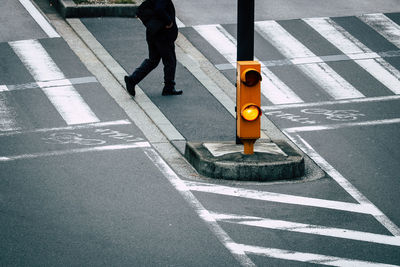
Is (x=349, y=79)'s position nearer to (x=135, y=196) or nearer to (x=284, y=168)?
(x=284, y=168)

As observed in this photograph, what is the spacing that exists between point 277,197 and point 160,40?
14.9 ft

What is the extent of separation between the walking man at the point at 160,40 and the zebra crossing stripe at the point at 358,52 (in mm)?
A: 3522

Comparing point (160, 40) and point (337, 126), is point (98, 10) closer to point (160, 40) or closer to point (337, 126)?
point (160, 40)

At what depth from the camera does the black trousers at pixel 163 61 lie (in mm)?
13570

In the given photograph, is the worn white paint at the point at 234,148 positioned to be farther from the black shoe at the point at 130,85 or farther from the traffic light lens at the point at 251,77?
the black shoe at the point at 130,85

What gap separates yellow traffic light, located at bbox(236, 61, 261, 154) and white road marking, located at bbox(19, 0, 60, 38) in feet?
25.1

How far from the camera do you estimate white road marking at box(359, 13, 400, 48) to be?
17053 millimetres

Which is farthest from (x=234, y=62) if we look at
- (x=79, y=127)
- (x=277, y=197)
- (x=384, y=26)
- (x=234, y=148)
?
(x=277, y=197)

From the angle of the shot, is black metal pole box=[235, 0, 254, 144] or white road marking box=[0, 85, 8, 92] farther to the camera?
white road marking box=[0, 85, 8, 92]

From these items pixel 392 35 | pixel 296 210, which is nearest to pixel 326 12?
pixel 392 35

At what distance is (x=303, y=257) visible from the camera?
8.11 m

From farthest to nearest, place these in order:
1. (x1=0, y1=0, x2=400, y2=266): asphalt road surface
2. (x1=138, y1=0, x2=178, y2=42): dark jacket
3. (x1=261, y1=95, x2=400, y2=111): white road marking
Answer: (x1=261, y1=95, x2=400, y2=111): white road marking, (x1=138, y1=0, x2=178, y2=42): dark jacket, (x1=0, y1=0, x2=400, y2=266): asphalt road surface

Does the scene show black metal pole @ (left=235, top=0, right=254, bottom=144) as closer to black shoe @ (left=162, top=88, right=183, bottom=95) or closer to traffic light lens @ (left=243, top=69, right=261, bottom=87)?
traffic light lens @ (left=243, top=69, right=261, bottom=87)

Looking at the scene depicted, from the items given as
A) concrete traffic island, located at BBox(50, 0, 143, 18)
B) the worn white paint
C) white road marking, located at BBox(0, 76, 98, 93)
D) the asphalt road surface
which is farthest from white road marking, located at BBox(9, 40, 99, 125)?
the worn white paint
